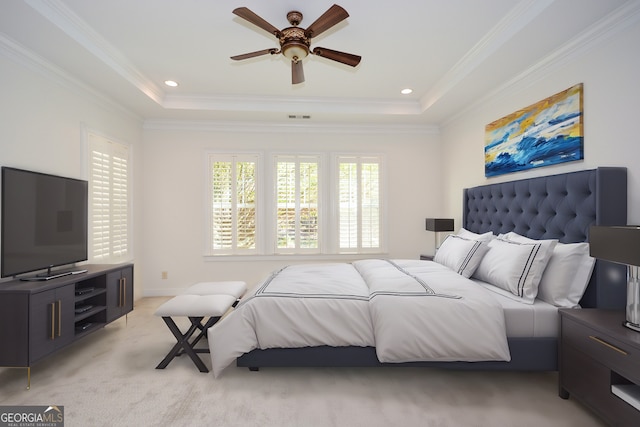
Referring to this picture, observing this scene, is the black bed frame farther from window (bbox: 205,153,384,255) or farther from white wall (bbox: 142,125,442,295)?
window (bbox: 205,153,384,255)

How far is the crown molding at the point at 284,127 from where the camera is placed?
4.42 metres

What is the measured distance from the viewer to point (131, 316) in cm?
364

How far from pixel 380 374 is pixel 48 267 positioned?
2851 millimetres

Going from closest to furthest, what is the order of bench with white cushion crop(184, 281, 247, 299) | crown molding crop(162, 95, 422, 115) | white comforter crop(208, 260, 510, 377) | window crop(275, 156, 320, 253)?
1. white comforter crop(208, 260, 510, 377)
2. bench with white cushion crop(184, 281, 247, 299)
3. crown molding crop(162, 95, 422, 115)
4. window crop(275, 156, 320, 253)

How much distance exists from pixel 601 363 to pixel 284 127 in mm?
4070

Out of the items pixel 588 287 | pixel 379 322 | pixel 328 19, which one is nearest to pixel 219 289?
pixel 379 322

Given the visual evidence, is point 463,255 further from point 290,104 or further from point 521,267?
point 290,104

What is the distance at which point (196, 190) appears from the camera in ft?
14.6

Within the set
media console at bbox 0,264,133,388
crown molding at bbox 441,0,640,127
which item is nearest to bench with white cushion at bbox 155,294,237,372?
media console at bbox 0,264,133,388

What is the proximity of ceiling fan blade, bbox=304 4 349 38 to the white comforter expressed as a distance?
1.84 meters

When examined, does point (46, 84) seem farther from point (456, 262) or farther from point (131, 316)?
point (456, 262)

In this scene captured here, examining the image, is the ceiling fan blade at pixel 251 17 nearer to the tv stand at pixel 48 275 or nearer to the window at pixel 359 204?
the tv stand at pixel 48 275

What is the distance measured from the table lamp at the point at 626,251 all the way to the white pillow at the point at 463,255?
3.32ft

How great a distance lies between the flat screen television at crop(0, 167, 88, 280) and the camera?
92.0 inches
